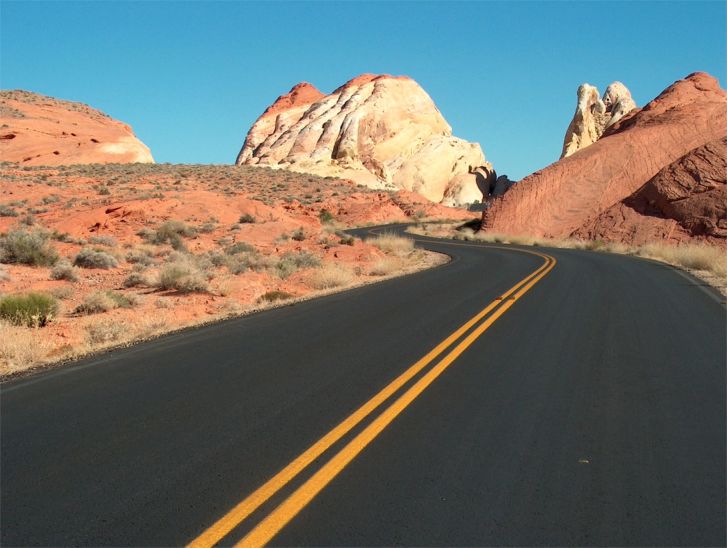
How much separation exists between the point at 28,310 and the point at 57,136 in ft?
252

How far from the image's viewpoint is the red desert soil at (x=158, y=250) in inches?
487

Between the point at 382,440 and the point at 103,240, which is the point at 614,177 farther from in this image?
the point at 382,440

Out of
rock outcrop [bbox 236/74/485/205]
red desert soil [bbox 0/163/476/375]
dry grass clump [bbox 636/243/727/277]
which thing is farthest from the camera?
rock outcrop [bbox 236/74/485/205]

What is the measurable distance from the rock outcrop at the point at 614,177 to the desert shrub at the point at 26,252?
35.5 metres

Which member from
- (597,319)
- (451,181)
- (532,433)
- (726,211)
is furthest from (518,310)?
(451,181)

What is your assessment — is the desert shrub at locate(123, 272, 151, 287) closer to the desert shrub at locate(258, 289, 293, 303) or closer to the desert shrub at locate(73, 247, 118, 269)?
the desert shrub at locate(73, 247, 118, 269)

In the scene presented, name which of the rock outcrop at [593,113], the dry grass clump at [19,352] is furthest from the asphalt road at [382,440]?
the rock outcrop at [593,113]

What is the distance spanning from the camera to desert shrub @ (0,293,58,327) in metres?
11.9

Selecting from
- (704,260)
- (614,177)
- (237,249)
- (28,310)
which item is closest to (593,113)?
(614,177)

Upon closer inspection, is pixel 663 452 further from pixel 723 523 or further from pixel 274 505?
pixel 274 505

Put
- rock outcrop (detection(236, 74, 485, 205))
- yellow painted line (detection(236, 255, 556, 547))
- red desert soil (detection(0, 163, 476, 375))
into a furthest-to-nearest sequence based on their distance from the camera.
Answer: rock outcrop (detection(236, 74, 485, 205)) → red desert soil (detection(0, 163, 476, 375)) → yellow painted line (detection(236, 255, 556, 547))

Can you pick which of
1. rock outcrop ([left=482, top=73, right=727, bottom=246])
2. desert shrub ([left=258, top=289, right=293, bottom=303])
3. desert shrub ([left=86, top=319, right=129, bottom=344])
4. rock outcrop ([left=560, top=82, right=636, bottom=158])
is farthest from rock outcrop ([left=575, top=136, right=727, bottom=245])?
rock outcrop ([left=560, top=82, right=636, bottom=158])

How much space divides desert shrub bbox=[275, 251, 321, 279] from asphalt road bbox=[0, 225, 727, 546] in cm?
1036

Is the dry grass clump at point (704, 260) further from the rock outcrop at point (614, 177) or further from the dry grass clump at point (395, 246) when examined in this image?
the rock outcrop at point (614, 177)
